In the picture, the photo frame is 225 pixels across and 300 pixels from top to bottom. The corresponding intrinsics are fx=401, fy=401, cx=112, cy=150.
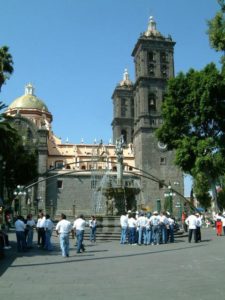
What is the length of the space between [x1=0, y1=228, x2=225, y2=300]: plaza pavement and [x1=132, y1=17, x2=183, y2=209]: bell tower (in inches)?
1739

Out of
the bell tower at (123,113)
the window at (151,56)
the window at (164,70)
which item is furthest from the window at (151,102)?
the bell tower at (123,113)

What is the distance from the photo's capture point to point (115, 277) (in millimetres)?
8562

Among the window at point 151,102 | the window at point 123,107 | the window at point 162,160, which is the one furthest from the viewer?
the window at point 123,107

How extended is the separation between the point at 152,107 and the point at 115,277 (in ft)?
172

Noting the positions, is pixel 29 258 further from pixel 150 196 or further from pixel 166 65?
pixel 166 65

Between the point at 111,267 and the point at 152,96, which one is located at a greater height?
the point at 152,96

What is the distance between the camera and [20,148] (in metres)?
36.6

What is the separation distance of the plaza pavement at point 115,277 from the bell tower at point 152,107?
44165 mm

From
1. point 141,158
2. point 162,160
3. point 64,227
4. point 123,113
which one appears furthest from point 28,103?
point 64,227

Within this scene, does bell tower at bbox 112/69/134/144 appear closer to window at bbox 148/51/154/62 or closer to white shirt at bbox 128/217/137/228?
window at bbox 148/51/154/62

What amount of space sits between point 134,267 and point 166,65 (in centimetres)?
5416

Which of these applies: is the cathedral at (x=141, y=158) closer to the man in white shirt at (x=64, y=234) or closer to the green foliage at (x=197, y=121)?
the green foliage at (x=197, y=121)

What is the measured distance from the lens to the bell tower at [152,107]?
5759 centimetres

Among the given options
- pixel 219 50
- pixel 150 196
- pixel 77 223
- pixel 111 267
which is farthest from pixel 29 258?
pixel 150 196
